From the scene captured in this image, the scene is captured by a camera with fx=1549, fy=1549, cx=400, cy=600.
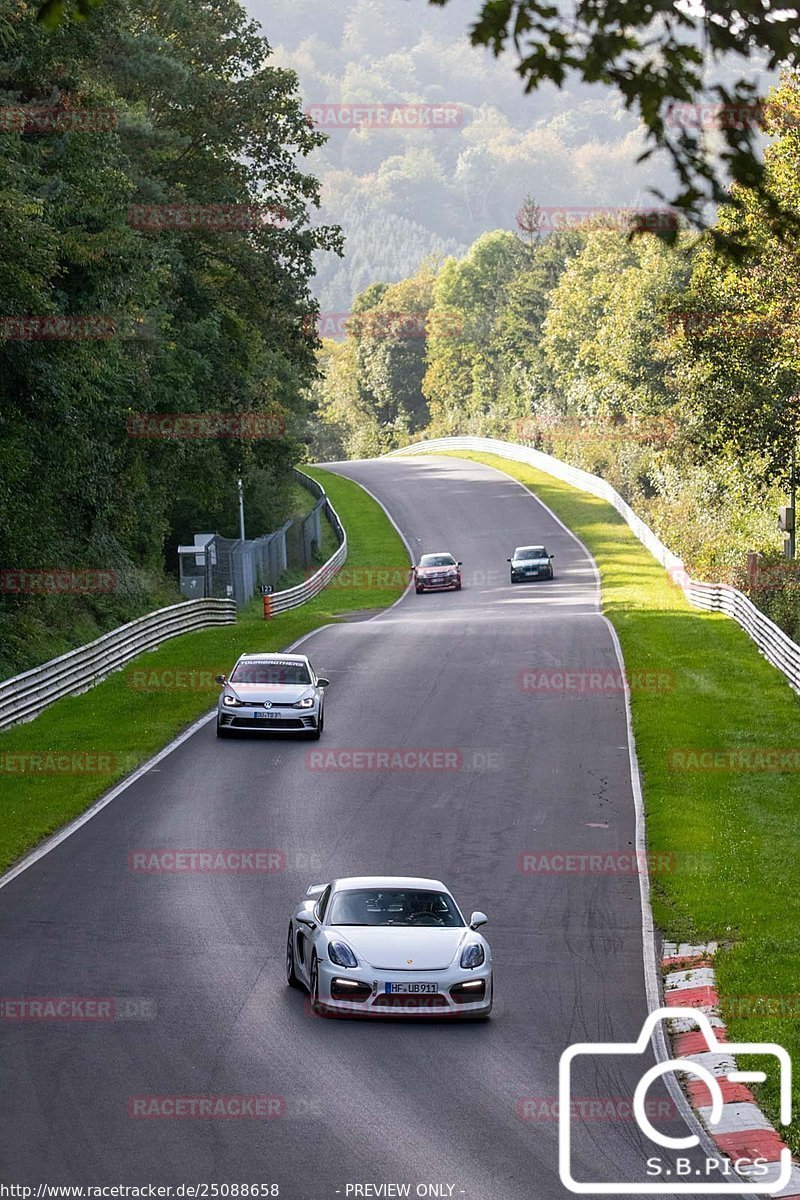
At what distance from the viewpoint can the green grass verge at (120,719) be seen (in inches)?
947

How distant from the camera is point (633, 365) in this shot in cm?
8938

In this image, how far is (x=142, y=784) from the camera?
2544cm

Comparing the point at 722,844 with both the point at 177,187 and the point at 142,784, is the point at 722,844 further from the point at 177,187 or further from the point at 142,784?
the point at 177,187

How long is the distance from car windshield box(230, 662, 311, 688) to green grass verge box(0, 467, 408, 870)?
6.00ft

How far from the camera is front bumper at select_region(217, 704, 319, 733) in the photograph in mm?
28609

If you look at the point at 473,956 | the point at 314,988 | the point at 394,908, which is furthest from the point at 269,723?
the point at 473,956

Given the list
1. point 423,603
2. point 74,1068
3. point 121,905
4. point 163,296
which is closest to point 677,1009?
point 74,1068

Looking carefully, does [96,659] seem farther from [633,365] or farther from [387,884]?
[633,365]

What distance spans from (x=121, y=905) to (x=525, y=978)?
5235 millimetres

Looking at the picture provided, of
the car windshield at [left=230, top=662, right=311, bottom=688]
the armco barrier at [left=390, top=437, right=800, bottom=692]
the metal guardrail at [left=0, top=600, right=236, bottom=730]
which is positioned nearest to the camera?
the car windshield at [left=230, top=662, right=311, bottom=688]

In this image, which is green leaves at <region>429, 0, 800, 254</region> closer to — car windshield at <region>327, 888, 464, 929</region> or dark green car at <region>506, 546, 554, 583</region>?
car windshield at <region>327, 888, 464, 929</region>

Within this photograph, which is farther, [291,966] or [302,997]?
[291,966]

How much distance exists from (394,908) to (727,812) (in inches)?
388

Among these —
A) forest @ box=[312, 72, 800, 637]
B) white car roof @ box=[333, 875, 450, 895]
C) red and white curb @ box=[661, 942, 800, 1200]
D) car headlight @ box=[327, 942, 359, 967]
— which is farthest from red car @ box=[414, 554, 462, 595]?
car headlight @ box=[327, 942, 359, 967]
